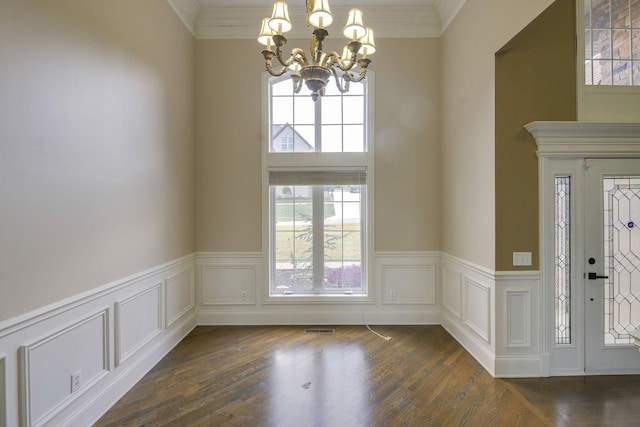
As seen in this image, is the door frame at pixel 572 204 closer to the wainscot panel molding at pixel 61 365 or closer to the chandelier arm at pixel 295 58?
the chandelier arm at pixel 295 58

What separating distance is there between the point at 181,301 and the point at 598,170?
4.51 metres

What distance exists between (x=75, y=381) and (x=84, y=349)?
0.20 metres

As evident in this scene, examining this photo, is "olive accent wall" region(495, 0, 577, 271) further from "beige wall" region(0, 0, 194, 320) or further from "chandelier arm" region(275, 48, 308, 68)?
"beige wall" region(0, 0, 194, 320)

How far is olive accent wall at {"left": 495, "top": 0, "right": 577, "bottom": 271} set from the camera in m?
2.91

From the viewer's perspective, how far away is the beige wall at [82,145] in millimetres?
1731

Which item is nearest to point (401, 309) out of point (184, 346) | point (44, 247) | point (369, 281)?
point (369, 281)

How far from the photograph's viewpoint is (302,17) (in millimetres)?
4105

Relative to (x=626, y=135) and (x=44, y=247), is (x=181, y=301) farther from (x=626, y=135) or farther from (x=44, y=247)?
(x=626, y=135)

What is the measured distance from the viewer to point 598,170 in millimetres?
2920

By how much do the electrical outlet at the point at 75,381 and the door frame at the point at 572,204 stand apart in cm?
376

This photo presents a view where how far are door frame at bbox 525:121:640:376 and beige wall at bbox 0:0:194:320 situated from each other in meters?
3.55

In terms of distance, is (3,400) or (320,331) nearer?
(3,400)

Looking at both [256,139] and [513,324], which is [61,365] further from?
[513,324]

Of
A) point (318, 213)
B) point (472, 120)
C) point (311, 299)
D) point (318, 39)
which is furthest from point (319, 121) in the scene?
point (311, 299)
